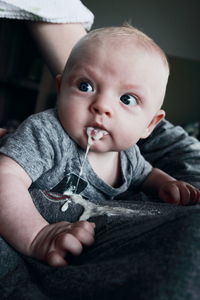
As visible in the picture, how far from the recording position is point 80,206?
578 millimetres

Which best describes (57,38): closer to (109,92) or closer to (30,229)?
(109,92)

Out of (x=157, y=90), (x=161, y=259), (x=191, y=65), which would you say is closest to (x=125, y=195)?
(x=157, y=90)

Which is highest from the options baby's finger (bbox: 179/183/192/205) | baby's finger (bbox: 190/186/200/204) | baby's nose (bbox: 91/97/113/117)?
baby's nose (bbox: 91/97/113/117)

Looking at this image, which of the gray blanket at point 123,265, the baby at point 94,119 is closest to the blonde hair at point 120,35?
the baby at point 94,119

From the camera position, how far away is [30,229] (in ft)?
1.67

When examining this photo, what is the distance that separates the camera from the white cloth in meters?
1.04

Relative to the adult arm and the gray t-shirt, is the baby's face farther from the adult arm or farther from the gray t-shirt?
the adult arm

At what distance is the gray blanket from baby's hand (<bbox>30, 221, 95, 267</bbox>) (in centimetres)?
1

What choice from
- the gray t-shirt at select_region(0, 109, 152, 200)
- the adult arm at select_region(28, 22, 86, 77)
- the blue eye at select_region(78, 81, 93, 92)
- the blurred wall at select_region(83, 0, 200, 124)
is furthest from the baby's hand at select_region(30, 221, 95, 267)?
the blurred wall at select_region(83, 0, 200, 124)

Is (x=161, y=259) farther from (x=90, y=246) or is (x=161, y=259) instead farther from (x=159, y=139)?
(x=159, y=139)

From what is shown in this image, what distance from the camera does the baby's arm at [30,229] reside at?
454mm

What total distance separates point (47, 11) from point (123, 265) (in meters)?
0.91

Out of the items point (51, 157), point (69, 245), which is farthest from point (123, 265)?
point (51, 157)

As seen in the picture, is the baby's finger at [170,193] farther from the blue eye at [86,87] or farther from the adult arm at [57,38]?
the adult arm at [57,38]
